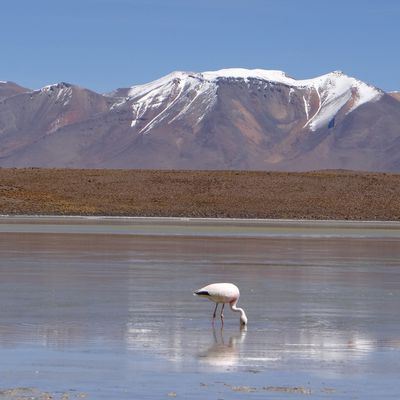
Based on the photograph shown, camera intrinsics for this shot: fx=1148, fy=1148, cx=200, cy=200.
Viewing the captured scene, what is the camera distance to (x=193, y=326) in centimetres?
1606

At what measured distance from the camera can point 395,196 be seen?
274 feet

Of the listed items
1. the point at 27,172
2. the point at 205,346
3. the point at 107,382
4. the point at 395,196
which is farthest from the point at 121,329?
the point at 27,172

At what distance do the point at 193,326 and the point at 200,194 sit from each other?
6722 cm

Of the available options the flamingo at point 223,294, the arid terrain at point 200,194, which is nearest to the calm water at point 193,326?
the flamingo at point 223,294

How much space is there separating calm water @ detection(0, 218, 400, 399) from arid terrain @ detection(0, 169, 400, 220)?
40.9m

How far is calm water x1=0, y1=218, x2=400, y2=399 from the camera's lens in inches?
455

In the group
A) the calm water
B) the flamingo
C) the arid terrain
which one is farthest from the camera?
the arid terrain

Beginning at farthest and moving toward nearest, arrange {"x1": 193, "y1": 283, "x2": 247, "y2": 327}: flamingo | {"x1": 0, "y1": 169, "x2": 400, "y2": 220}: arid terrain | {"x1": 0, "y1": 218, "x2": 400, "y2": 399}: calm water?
1. {"x1": 0, "y1": 169, "x2": 400, "y2": 220}: arid terrain
2. {"x1": 193, "y1": 283, "x2": 247, "y2": 327}: flamingo
3. {"x1": 0, "y1": 218, "x2": 400, "y2": 399}: calm water

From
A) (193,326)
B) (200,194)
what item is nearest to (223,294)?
(193,326)

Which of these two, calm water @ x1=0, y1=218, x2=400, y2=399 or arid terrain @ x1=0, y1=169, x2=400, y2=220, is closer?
calm water @ x1=0, y1=218, x2=400, y2=399

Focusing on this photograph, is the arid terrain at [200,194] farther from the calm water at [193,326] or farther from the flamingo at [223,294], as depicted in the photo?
the flamingo at [223,294]

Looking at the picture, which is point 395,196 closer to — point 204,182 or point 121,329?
point 204,182

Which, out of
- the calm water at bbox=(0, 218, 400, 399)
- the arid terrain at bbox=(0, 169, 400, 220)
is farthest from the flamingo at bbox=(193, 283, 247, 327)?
the arid terrain at bbox=(0, 169, 400, 220)

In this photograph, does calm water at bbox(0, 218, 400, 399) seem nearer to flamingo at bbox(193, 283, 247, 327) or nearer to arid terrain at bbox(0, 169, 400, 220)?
flamingo at bbox(193, 283, 247, 327)
